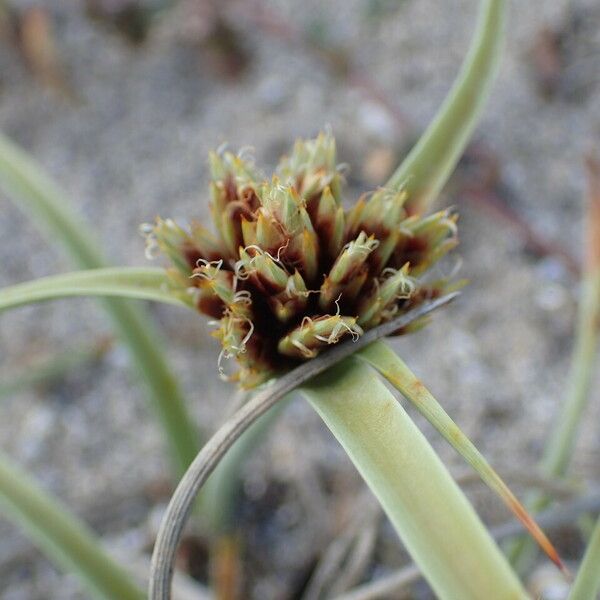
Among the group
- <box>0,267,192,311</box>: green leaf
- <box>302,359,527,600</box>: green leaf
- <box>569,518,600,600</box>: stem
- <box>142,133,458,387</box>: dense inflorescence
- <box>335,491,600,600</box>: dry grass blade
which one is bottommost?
<box>335,491,600,600</box>: dry grass blade

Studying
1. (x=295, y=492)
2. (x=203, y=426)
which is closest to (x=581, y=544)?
(x=295, y=492)

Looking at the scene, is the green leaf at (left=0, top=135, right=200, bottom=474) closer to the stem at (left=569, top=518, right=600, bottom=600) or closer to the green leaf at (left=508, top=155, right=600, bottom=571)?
the green leaf at (left=508, top=155, right=600, bottom=571)

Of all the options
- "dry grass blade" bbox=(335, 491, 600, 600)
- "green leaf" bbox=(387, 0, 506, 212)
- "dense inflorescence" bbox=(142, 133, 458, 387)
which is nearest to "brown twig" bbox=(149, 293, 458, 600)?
"dense inflorescence" bbox=(142, 133, 458, 387)

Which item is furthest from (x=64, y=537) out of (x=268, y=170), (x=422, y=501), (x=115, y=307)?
(x=268, y=170)

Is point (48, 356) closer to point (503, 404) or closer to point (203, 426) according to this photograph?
point (203, 426)

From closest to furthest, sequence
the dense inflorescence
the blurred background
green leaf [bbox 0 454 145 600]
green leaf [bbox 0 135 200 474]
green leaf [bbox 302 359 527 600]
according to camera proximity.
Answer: green leaf [bbox 302 359 527 600], the dense inflorescence, green leaf [bbox 0 454 145 600], green leaf [bbox 0 135 200 474], the blurred background
